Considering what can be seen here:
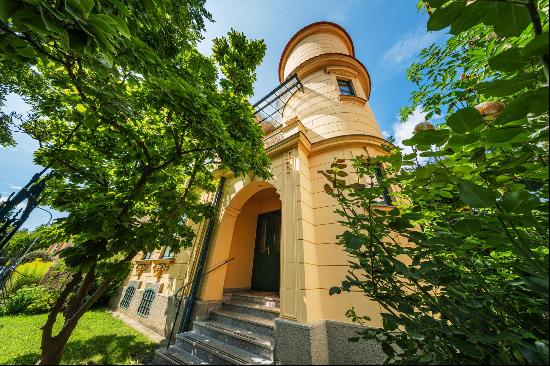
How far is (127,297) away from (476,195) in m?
12.0

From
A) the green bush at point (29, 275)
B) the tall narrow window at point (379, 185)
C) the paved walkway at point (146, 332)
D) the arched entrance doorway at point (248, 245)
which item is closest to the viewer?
the tall narrow window at point (379, 185)

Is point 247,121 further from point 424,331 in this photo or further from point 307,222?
point 424,331

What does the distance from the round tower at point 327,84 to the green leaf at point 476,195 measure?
6378 mm

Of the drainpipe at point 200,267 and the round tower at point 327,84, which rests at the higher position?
the round tower at point 327,84

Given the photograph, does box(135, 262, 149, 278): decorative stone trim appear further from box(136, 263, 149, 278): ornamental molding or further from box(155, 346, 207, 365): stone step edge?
box(155, 346, 207, 365): stone step edge

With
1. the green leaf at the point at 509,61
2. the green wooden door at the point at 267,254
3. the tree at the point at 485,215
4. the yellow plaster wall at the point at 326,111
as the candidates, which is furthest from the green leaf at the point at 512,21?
the green wooden door at the point at 267,254

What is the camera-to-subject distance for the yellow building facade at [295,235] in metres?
4.46

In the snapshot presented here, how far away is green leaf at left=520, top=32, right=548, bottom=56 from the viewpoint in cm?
54

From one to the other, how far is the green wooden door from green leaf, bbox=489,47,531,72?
7.30 m

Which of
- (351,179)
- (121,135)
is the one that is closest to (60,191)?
(121,135)

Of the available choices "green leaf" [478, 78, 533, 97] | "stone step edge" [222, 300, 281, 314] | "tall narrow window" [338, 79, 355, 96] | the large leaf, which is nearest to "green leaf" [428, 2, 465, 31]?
"green leaf" [478, 78, 533, 97]

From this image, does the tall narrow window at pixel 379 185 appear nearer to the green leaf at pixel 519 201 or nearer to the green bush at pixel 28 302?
the green leaf at pixel 519 201

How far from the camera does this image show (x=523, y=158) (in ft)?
3.05

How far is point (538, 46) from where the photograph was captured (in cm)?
55
